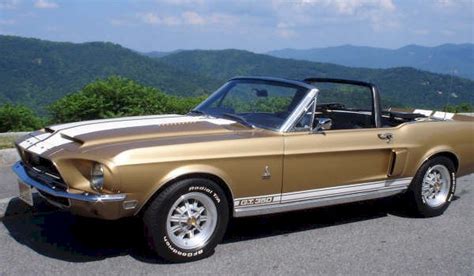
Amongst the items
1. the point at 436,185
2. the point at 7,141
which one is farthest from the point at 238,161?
A: the point at 7,141

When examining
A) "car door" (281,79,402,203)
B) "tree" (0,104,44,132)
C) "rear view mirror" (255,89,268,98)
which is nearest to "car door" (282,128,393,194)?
"car door" (281,79,402,203)

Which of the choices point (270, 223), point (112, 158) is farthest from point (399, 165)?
point (112, 158)

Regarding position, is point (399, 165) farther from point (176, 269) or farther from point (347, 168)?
point (176, 269)

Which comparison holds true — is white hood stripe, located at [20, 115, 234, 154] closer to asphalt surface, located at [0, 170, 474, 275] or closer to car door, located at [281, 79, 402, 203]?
asphalt surface, located at [0, 170, 474, 275]

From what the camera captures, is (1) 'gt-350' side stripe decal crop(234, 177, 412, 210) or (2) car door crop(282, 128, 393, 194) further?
(2) car door crop(282, 128, 393, 194)

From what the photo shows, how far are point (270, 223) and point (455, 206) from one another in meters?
2.41

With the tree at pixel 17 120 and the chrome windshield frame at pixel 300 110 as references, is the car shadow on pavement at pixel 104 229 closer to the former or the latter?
the chrome windshield frame at pixel 300 110

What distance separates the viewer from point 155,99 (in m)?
11.2

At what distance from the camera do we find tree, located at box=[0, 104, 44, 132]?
10820 millimetres

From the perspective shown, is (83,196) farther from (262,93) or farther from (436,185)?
(436,185)

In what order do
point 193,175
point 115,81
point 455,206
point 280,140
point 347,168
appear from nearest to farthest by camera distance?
point 193,175
point 280,140
point 347,168
point 455,206
point 115,81

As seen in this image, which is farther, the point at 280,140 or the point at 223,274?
the point at 280,140

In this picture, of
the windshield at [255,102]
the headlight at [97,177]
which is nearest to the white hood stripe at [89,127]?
the windshield at [255,102]

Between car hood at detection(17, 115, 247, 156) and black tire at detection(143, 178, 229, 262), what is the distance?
1.59 ft
